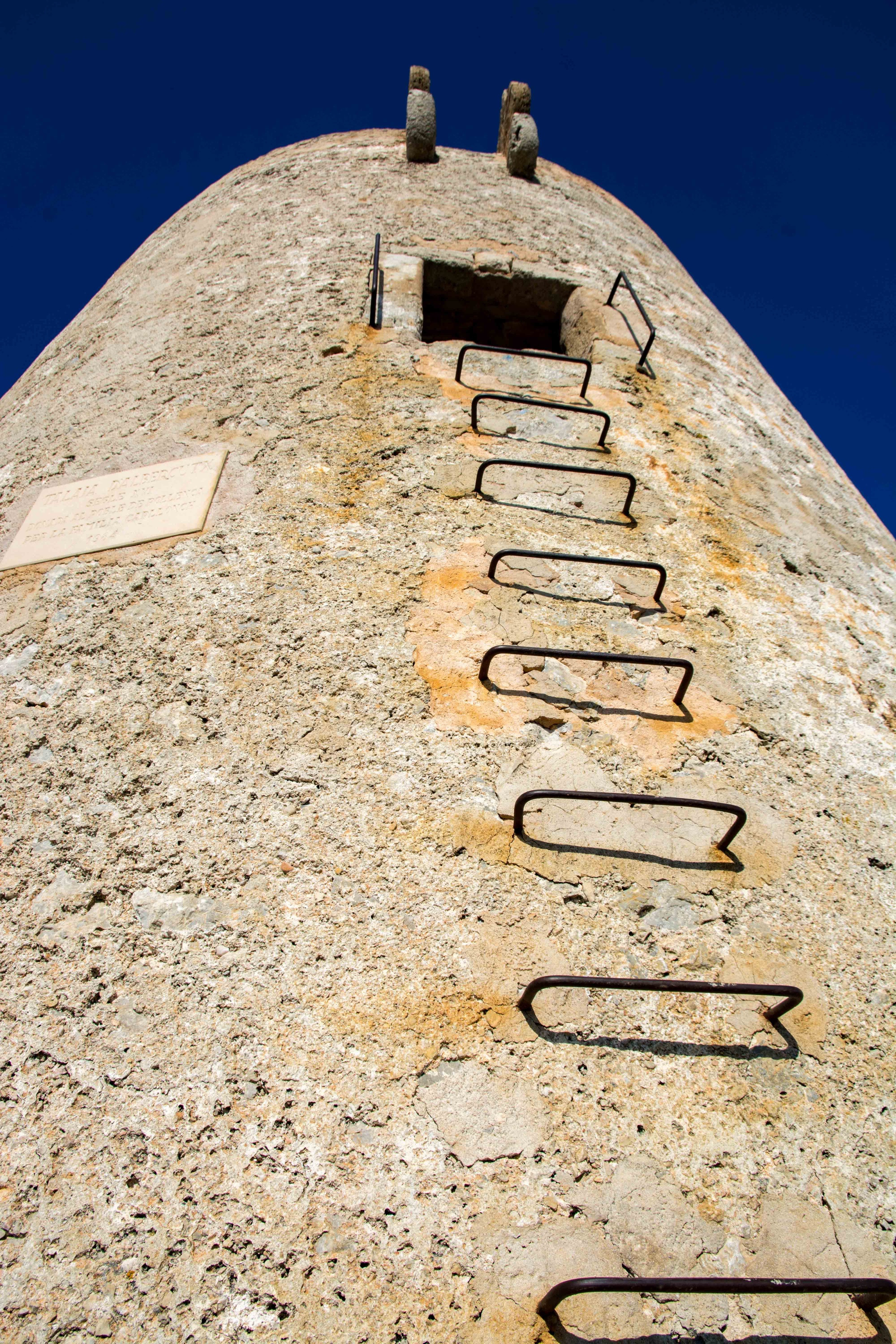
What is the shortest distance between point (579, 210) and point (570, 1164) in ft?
18.1

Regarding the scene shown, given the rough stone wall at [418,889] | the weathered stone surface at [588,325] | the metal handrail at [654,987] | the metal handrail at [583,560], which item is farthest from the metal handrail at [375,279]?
the metal handrail at [654,987]

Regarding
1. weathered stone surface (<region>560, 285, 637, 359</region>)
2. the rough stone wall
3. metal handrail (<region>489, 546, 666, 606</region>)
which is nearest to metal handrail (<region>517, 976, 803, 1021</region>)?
the rough stone wall

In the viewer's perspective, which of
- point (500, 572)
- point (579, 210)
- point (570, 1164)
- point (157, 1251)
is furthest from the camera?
point (579, 210)

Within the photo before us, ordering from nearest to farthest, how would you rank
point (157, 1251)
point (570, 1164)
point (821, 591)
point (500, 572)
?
point (157, 1251) → point (570, 1164) → point (500, 572) → point (821, 591)

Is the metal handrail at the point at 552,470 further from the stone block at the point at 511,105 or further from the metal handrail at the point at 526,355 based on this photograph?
the stone block at the point at 511,105

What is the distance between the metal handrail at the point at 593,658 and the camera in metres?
1.99

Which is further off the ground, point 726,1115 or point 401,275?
point 401,275

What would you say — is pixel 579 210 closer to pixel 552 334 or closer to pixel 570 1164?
pixel 552 334

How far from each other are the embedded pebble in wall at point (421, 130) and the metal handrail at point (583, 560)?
391cm

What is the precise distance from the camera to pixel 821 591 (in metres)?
2.75

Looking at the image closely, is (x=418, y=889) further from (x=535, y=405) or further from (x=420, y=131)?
(x=420, y=131)

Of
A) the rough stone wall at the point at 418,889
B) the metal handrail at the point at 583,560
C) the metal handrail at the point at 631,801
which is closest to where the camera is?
the rough stone wall at the point at 418,889

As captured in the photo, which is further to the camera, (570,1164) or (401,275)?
(401,275)

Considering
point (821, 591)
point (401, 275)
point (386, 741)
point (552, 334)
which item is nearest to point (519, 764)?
point (386, 741)
